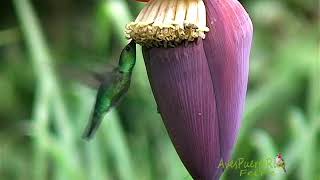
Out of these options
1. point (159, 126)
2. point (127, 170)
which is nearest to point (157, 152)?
point (159, 126)

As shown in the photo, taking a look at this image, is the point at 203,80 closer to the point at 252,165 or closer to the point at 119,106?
the point at 252,165

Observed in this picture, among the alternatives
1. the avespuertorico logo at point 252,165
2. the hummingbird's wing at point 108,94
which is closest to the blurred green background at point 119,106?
the avespuertorico logo at point 252,165

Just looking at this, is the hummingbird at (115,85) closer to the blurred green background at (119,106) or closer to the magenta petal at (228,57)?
the magenta petal at (228,57)

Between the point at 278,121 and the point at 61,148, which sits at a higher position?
the point at 61,148

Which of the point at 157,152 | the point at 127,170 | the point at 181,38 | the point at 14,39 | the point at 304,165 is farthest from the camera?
the point at 14,39

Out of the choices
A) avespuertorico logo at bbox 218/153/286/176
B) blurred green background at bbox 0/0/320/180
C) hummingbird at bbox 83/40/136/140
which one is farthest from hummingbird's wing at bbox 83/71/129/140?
blurred green background at bbox 0/0/320/180

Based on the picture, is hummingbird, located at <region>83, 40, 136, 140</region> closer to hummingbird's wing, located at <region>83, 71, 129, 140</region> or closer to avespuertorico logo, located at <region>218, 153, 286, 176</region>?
hummingbird's wing, located at <region>83, 71, 129, 140</region>

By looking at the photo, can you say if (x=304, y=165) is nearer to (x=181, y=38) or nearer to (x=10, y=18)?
(x=181, y=38)

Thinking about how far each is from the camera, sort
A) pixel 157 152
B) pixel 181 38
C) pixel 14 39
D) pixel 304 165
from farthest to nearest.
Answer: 1. pixel 14 39
2. pixel 157 152
3. pixel 304 165
4. pixel 181 38
